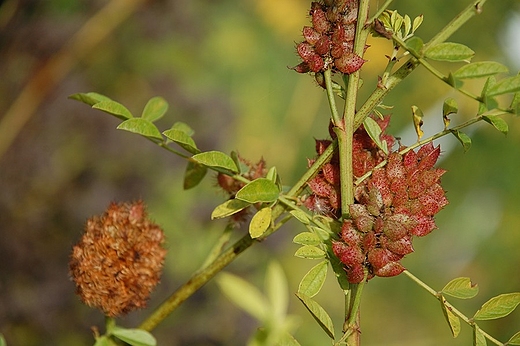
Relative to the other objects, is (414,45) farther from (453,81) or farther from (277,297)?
(277,297)

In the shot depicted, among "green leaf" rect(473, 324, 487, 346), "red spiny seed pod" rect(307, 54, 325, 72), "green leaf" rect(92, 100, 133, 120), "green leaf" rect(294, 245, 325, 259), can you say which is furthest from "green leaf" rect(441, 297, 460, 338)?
"green leaf" rect(92, 100, 133, 120)

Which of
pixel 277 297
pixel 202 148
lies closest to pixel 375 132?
pixel 277 297

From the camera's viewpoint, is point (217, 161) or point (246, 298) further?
point (217, 161)

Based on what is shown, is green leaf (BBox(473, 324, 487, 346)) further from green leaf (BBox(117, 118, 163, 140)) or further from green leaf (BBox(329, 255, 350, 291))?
green leaf (BBox(117, 118, 163, 140))

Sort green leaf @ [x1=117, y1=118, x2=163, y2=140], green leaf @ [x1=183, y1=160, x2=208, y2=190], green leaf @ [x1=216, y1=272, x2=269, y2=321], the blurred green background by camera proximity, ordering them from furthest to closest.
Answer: the blurred green background
green leaf @ [x1=183, y1=160, x2=208, y2=190]
green leaf @ [x1=117, y1=118, x2=163, y2=140]
green leaf @ [x1=216, y1=272, x2=269, y2=321]

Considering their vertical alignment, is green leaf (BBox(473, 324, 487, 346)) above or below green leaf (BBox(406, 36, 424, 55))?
below

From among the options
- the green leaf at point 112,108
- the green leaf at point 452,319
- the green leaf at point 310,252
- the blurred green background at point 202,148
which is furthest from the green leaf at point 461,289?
the blurred green background at point 202,148

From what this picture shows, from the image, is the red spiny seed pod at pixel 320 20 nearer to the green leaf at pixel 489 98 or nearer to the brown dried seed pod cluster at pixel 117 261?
the green leaf at pixel 489 98
